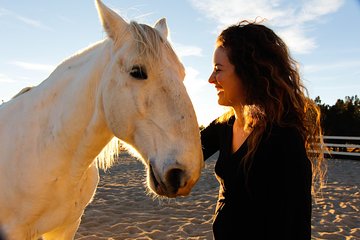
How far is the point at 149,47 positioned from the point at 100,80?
1.32ft

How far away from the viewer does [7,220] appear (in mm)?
1956

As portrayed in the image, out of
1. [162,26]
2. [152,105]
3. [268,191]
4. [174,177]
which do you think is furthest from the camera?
[162,26]

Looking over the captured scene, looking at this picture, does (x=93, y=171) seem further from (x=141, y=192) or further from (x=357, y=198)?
(x=357, y=198)

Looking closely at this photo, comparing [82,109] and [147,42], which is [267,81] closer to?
[147,42]

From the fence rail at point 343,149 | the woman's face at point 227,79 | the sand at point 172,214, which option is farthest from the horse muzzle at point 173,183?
the fence rail at point 343,149

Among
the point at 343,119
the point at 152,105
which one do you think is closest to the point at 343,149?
the point at 343,119

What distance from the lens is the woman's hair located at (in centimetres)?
174

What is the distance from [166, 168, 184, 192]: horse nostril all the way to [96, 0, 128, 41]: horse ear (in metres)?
0.84

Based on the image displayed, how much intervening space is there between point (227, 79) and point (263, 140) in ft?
1.37

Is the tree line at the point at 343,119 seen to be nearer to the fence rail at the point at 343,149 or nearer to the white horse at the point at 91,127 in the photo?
the fence rail at the point at 343,149

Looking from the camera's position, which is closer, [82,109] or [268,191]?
[268,191]

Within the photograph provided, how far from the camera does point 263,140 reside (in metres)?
1.68

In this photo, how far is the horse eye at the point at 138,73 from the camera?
157cm

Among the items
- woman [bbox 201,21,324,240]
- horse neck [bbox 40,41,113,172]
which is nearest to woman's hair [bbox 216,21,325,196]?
woman [bbox 201,21,324,240]
